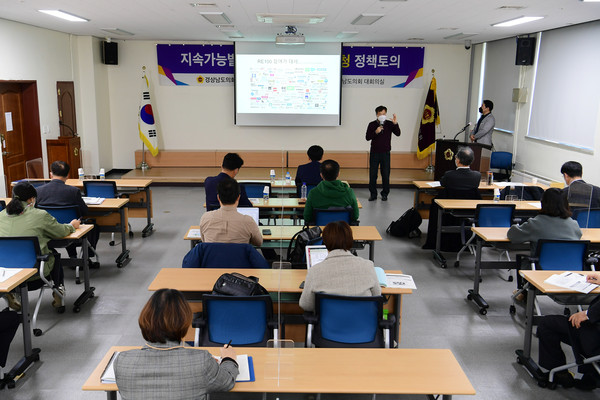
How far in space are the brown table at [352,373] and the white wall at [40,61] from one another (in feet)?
20.7

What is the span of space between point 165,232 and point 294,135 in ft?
15.8

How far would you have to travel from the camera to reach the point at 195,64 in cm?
1091

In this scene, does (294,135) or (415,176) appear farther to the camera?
(294,135)

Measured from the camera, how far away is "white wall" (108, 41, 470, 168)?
10.9m

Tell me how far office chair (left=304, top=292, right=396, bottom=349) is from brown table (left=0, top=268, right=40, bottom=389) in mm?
1923

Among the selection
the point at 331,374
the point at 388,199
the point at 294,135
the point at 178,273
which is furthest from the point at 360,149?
the point at 331,374

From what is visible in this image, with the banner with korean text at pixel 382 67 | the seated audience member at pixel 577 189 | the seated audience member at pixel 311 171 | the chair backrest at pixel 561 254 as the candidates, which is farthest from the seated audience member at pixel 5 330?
the banner with korean text at pixel 382 67

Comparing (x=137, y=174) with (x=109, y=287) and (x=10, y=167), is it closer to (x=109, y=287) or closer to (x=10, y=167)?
(x=10, y=167)

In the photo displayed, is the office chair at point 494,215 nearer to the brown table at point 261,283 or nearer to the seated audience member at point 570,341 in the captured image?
the seated audience member at point 570,341

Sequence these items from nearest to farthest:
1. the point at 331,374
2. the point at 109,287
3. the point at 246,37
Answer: the point at 331,374
the point at 109,287
the point at 246,37

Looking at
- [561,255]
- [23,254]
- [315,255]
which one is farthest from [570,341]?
[23,254]

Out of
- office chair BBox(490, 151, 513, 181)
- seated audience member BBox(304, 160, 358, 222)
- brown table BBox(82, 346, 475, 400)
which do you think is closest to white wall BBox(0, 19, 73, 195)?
seated audience member BBox(304, 160, 358, 222)

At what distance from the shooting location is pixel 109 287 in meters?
5.20

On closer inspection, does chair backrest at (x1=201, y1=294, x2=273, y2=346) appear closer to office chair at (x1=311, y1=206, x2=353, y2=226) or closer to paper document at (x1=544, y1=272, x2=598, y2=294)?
paper document at (x1=544, y1=272, x2=598, y2=294)
